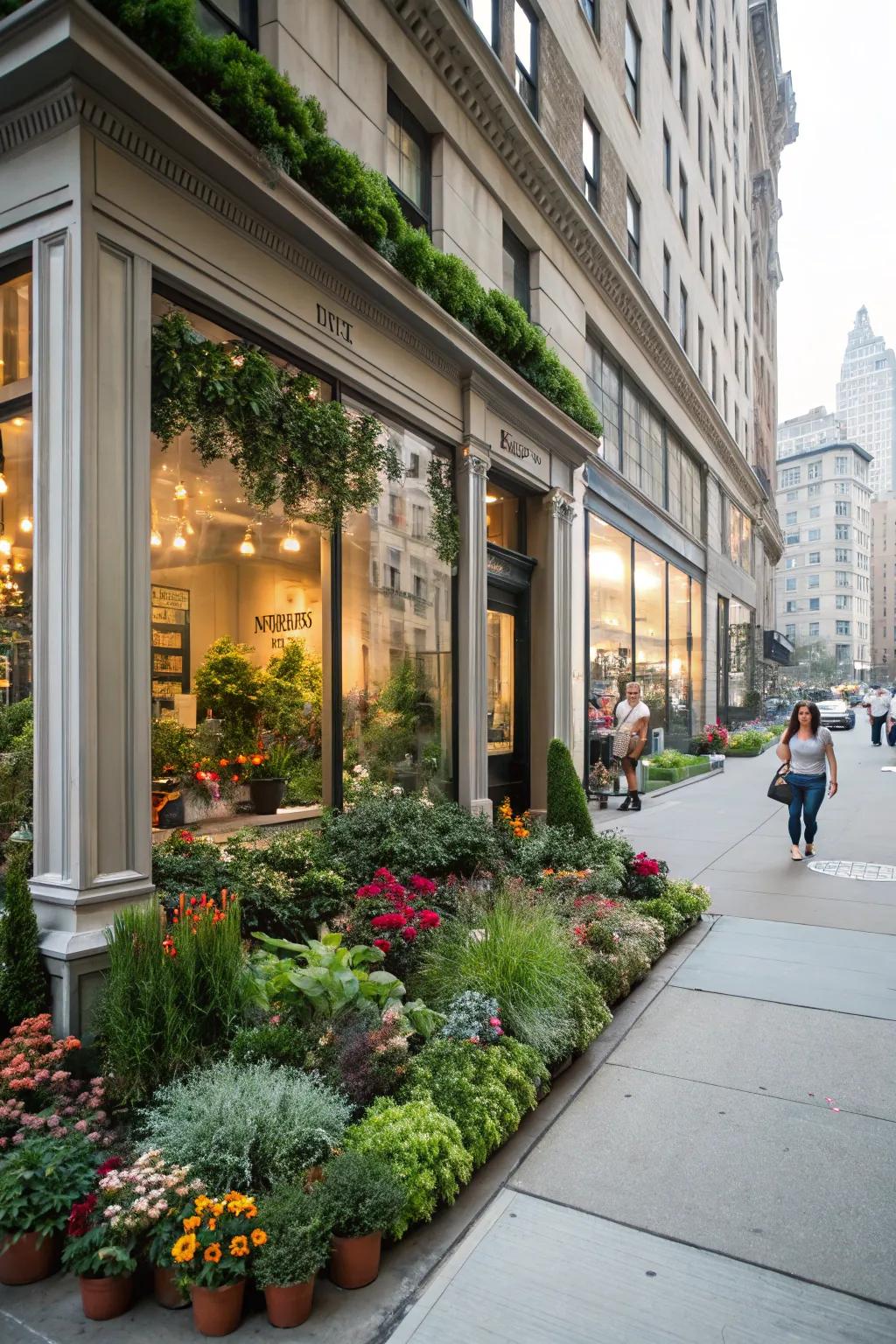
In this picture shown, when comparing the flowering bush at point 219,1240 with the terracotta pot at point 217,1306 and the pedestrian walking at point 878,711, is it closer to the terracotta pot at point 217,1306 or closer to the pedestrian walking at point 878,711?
the terracotta pot at point 217,1306

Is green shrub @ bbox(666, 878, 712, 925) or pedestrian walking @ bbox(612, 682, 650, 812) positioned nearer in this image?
green shrub @ bbox(666, 878, 712, 925)

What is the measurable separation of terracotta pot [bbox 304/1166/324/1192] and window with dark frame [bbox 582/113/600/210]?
50.3 ft

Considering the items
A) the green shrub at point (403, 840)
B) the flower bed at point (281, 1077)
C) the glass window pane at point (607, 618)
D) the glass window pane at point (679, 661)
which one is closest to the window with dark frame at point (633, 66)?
the glass window pane at point (607, 618)

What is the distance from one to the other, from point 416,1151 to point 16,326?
5.42m

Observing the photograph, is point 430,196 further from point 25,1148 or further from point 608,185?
point 25,1148

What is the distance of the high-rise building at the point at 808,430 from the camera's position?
182 metres

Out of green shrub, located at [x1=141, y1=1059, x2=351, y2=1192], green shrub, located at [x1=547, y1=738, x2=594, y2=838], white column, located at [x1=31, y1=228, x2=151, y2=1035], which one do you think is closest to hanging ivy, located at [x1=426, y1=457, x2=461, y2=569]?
green shrub, located at [x1=547, y1=738, x2=594, y2=838]

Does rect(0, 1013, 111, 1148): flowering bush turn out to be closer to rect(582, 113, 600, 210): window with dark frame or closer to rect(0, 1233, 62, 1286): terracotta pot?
rect(0, 1233, 62, 1286): terracotta pot

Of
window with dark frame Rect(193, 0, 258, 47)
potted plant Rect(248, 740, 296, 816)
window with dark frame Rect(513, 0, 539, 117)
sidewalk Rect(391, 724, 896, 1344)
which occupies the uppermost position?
window with dark frame Rect(513, 0, 539, 117)

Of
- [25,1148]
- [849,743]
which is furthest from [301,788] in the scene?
[849,743]

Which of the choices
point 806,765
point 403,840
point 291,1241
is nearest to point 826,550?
point 806,765

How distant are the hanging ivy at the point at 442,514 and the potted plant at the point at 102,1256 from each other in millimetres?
7464

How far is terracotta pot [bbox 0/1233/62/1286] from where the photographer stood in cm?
306

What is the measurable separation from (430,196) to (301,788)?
7.07 m
